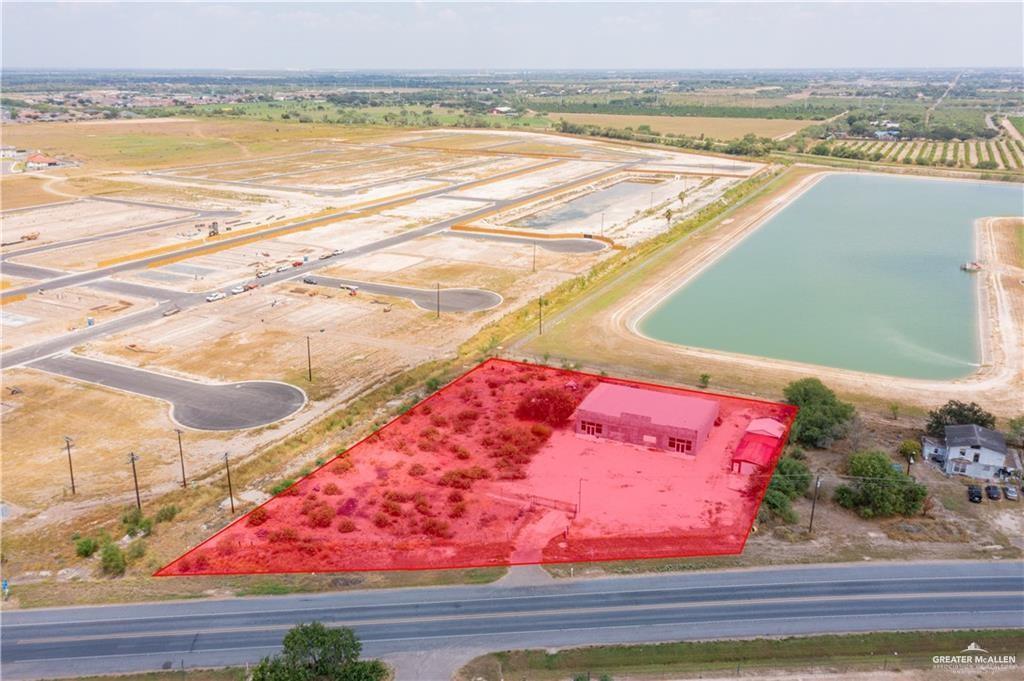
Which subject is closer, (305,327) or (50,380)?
(50,380)

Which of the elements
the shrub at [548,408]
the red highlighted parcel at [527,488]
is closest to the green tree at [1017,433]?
the red highlighted parcel at [527,488]

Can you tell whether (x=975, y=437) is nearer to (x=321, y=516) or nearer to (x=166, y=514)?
(x=321, y=516)

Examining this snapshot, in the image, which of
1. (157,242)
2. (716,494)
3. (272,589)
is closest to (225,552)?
(272,589)

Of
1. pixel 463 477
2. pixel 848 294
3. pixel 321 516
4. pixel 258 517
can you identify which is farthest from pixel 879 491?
pixel 848 294

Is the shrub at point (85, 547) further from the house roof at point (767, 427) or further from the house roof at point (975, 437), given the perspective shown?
the house roof at point (975, 437)

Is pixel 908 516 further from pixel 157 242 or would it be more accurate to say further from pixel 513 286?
pixel 157 242
